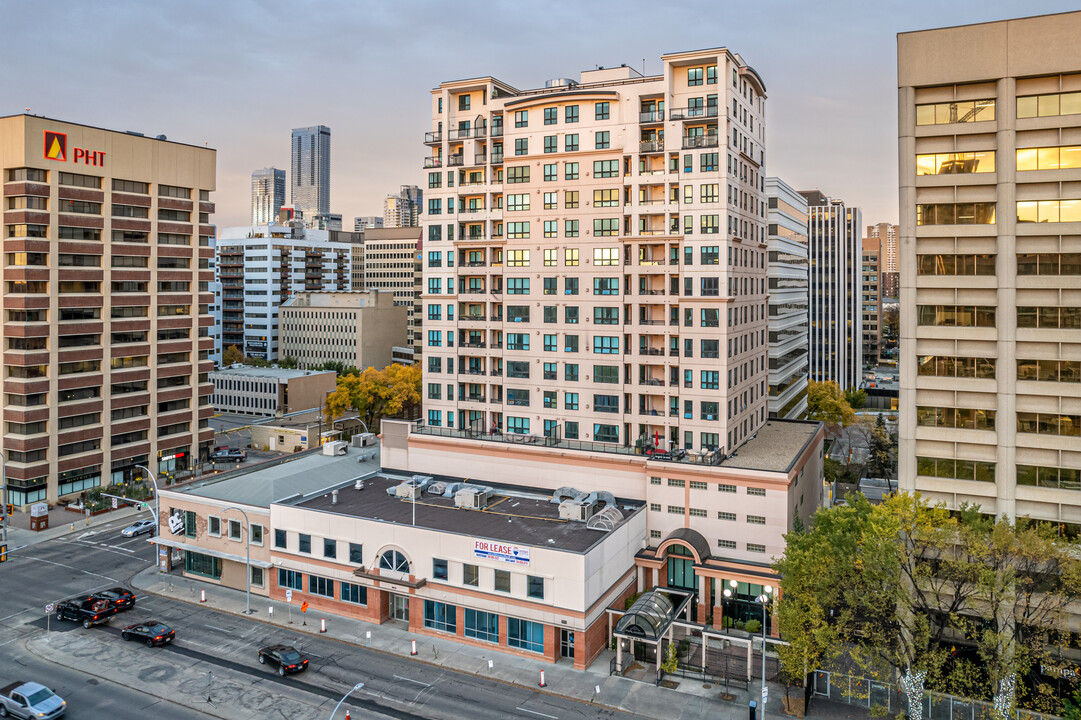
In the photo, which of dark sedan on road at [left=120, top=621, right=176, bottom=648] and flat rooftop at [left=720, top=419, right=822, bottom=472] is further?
flat rooftop at [left=720, top=419, right=822, bottom=472]

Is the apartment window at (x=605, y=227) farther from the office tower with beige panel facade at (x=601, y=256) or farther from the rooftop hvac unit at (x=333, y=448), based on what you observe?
the rooftop hvac unit at (x=333, y=448)

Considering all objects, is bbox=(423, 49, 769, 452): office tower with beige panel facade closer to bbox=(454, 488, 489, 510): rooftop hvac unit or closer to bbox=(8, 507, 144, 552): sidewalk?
bbox=(454, 488, 489, 510): rooftop hvac unit

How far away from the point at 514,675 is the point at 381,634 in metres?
12.6

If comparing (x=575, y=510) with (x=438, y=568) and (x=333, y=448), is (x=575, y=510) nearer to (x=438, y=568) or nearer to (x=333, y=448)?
(x=438, y=568)

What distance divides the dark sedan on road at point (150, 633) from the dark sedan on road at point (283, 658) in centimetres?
868

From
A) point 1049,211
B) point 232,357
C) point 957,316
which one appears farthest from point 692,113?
point 232,357

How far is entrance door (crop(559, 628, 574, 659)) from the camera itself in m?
56.7

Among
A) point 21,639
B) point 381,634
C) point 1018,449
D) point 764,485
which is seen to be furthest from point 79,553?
point 1018,449

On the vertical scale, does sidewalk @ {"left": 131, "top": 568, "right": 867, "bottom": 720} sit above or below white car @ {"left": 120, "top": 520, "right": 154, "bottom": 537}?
below

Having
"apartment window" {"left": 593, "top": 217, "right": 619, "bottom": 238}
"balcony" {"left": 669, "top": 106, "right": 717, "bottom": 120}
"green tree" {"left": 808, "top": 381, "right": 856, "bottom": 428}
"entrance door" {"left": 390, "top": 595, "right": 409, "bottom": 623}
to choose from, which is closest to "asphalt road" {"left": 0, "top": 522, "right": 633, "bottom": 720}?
"entrance door" {"left": 390, "top": 595, "right": 409, "bottom": 623}

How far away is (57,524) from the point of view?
291 ft

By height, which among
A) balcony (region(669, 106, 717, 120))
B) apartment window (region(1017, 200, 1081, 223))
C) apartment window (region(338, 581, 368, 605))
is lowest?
apartment window (region(338, 581, 368, 605))

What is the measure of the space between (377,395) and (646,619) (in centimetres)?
8402

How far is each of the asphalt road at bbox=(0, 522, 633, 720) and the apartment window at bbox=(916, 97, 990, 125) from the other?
45427 millimetres
